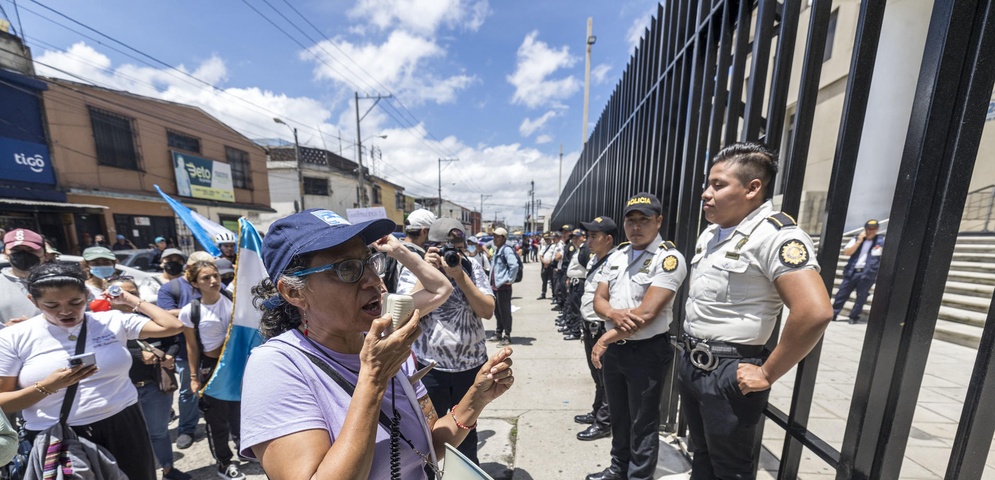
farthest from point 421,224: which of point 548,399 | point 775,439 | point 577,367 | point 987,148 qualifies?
point 987,148

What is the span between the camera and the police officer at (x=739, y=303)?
61.4 inches

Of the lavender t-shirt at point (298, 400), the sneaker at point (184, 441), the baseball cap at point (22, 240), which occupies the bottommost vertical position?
the sneaker at point (184, 441)

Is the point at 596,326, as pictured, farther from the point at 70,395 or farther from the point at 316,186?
the point at 316,186

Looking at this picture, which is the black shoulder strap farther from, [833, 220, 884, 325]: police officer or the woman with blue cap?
[833, 220, 884, 325]: police officer

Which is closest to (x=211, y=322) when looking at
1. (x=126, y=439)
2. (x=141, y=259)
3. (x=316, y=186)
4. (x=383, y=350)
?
(x=126, y=439)

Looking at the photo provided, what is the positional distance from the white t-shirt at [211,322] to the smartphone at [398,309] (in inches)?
110

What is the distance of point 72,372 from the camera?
6.10 feet

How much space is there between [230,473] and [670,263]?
358 cm

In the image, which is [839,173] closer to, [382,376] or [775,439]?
[382,376]

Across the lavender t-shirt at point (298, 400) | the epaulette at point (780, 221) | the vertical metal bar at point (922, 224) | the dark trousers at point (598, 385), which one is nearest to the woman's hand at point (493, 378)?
the lavender t-shirt at point (298, 400)

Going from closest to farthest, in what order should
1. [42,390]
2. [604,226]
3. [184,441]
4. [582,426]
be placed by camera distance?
[42,390]
[184,441]
[582,426]
[604,226]

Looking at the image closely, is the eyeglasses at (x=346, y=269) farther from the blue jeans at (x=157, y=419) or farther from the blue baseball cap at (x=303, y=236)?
the blue jeans at (x=157, y=419)

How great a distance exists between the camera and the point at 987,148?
7598mm

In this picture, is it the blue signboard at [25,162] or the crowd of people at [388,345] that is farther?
the blue signboard at [25,162]
